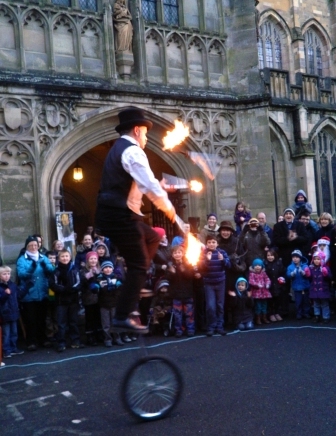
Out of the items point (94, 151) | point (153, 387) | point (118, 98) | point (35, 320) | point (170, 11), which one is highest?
point (170, 11)

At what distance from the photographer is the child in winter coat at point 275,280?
27.2ft

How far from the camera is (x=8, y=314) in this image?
271 inches

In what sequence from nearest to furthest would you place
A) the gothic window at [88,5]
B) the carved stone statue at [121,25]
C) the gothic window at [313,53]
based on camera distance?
the gothic window at [88,5] < the carved stone statue at [121,25] < the gothic window at [313,53]

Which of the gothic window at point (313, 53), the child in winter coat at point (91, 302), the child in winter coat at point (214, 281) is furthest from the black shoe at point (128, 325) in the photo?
the gothic window at point (313, 53)

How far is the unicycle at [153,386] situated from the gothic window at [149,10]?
8677mm

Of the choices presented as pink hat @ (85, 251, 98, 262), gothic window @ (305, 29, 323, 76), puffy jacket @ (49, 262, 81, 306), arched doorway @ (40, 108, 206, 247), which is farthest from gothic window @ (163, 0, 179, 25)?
gothic window @ (305, 29, 323, 76)

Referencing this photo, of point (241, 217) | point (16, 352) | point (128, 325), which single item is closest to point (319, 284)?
point (241, 217)

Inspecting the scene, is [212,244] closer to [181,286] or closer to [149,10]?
[181,286]

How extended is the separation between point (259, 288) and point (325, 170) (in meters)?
10.7

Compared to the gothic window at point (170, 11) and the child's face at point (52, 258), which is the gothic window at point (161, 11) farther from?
the child's face at point (52, 258)

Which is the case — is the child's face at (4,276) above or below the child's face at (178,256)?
below

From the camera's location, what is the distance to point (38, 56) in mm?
9531

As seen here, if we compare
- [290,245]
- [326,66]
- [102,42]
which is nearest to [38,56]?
[102,42]

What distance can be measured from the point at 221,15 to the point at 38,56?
4614mm
